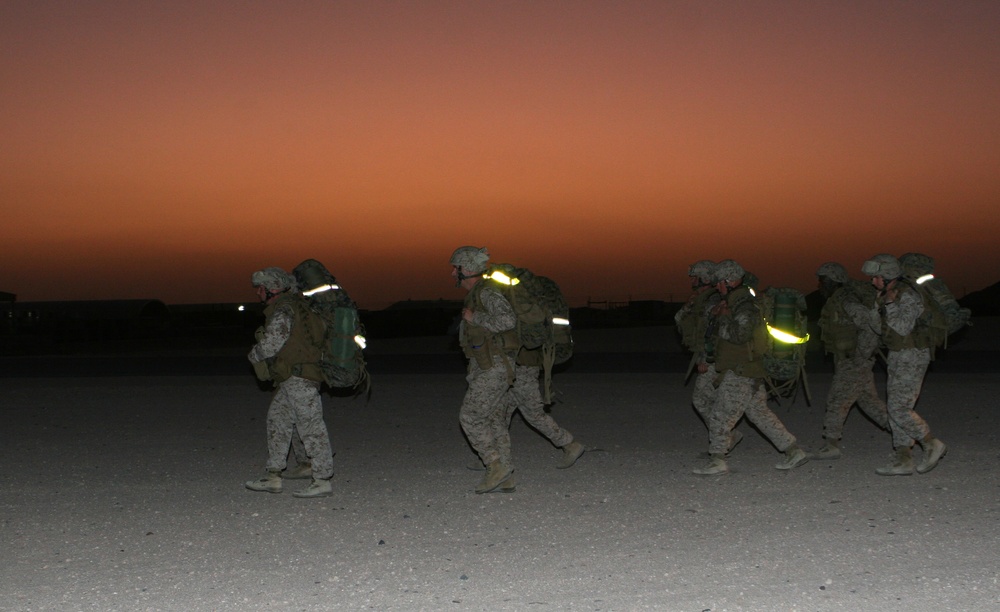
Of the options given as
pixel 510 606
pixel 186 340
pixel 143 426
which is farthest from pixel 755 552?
pixel 186 340

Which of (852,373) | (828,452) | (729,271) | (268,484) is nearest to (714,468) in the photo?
(828,452)

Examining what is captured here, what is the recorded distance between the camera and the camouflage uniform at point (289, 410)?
7.05 meters

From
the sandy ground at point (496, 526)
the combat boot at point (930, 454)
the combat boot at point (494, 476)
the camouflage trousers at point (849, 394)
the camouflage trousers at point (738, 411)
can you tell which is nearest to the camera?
the sandy ground at point (496, 526)

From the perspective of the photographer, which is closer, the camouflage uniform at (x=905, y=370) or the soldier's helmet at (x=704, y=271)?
the camouflage uniform at (x=905, y=370)

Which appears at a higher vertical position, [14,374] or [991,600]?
[991,600]

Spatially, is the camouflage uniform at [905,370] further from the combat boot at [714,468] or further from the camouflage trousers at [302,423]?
the camouflage trousers at [302,423]

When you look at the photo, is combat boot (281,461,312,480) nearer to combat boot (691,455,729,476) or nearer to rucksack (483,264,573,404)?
rucksack (483,264,573,404)

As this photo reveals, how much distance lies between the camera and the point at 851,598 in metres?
4.71

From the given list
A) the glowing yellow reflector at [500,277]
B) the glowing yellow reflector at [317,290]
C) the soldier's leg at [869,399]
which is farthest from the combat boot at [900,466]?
the glowing yellow reflector at [317,290]

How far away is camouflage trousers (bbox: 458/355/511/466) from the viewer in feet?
24.0

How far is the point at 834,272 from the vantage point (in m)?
8.95

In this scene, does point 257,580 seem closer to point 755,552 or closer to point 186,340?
point 755,552

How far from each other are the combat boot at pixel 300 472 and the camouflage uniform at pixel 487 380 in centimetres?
143

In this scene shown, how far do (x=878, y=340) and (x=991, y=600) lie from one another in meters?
4.18
